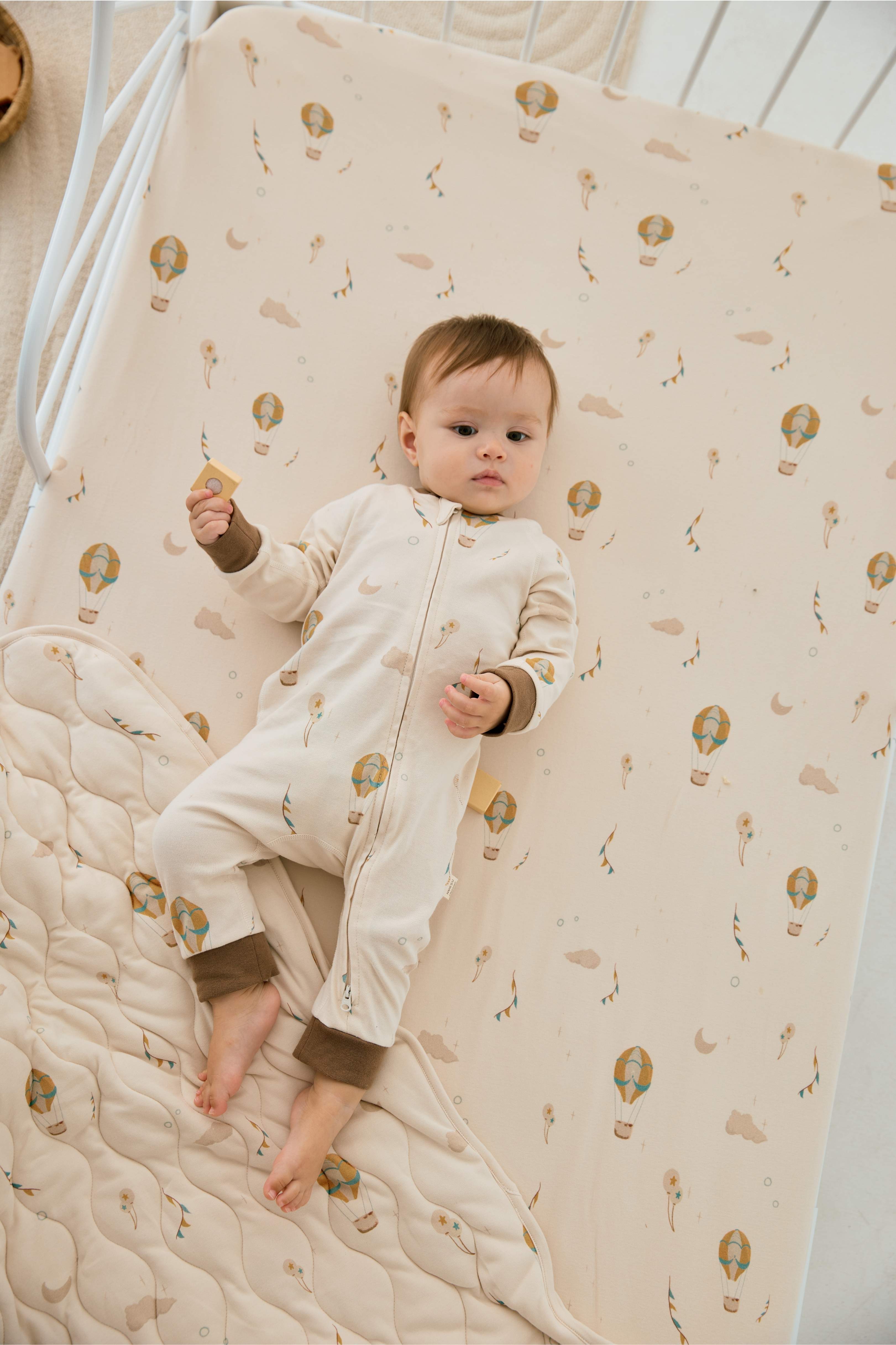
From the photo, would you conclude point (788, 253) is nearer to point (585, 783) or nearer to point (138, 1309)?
point (585, 783)

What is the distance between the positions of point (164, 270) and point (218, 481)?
45 centimetres

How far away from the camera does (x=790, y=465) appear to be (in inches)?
56.0

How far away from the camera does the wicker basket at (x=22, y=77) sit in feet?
5.76

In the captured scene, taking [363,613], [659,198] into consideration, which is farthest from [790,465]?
[363,613]

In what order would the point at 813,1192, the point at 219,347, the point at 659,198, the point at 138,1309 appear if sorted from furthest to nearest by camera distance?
the point at 659,198 < the point at 219,347 < the point at 813,1192 < the point at 138,1309

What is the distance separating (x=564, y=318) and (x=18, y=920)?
1.23 meters

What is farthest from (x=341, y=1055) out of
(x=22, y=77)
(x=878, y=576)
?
(x=22, y=77)

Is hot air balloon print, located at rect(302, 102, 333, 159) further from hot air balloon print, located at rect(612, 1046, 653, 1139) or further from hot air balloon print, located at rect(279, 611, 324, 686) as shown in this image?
hot air balloon print, located at rect(612, 1046, 653, 1139)

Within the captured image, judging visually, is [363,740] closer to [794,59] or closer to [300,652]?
[300,652]

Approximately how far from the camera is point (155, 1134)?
1028mm

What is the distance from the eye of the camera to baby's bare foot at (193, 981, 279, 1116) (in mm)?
1048

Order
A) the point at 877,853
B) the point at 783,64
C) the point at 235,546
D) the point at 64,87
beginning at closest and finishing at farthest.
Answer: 1. the point at 235,546
2. the point at 877,853
3. the point at 64,87
4. the point at 783,64

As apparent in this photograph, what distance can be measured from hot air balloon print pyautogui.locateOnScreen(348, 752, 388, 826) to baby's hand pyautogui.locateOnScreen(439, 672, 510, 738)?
0.35ft

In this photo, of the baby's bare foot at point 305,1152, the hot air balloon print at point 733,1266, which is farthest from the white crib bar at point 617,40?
the hot air balloon print at point 733,1266
